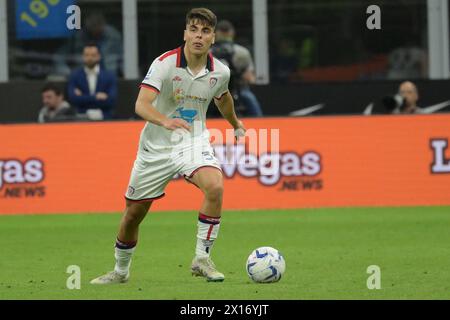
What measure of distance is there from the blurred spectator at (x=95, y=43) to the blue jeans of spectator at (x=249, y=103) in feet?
11.9

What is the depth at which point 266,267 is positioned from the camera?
1023 centimetres

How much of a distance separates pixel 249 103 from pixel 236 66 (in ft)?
2.24

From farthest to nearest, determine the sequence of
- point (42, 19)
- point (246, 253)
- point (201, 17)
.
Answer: point (42, 19) < point (246, 253) < point (201, 17)

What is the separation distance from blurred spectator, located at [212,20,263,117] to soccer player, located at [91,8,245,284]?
27.9 ft

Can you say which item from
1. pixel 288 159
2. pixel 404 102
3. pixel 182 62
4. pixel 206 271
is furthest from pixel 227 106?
pixel 404 102

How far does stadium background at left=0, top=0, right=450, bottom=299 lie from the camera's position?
11828mm

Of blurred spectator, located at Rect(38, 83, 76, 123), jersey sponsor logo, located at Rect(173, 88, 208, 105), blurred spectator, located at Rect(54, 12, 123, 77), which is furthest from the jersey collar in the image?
blurred spectator, located at Rect(54, 12, 123, 77)

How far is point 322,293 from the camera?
9.51 metres

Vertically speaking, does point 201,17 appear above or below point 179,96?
above

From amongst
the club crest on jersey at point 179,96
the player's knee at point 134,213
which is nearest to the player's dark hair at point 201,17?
the club crest on jersey at point 179,96

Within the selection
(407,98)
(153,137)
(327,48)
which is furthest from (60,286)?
(327,48)

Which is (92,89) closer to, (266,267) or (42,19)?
(42,19)

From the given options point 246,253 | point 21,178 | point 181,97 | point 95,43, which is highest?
point 95,43

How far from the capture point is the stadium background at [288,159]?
11.8 m
